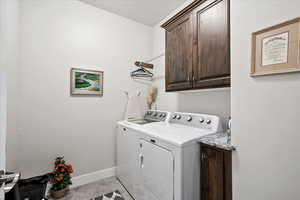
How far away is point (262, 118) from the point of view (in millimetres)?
846

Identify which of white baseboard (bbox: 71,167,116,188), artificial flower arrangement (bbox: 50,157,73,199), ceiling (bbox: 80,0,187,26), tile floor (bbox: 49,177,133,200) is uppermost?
ceiling (bbox: 80,0,187,26)

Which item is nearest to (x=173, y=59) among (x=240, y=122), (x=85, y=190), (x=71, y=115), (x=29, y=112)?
(x=240, y=122)

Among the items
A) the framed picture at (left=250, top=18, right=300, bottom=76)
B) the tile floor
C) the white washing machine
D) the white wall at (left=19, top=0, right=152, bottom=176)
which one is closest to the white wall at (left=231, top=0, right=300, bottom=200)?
the framed picture at (left=250, top=18, right=300, bottom=76)

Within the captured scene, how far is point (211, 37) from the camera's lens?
4.26ft

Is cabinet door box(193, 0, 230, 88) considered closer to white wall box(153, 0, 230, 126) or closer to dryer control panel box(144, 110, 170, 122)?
white wall box(153, 0, 230, 126)

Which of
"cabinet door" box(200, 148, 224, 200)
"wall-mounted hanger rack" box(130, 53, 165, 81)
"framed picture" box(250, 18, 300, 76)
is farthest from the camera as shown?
"wall-mounted hanger rack" box(130, 53, 165, 81)

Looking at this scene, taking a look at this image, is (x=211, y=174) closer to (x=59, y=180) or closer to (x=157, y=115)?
(x=157, y=115)

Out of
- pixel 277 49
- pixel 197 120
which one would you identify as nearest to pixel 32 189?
pixel 197 120

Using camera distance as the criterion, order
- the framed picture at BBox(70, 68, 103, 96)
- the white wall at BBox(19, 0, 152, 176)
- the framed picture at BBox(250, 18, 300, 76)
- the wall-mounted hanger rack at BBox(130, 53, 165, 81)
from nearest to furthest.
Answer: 1. the framed picture at BBox(250, 18, 300, 76)
2. the white wall at BBox(19, 0, 152, 176)
3. the framed picture at BBox(70, 68, 103, 96)
4. the wall-mounted hanger rack at BBox(130, 53, 165, 81)

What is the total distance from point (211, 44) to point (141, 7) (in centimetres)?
150

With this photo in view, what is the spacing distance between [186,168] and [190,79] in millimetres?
946

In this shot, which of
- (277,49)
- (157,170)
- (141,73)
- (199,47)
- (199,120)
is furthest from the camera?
(141,73)

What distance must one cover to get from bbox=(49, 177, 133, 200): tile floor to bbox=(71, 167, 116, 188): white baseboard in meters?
0.06

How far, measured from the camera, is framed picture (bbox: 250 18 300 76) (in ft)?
2.40
